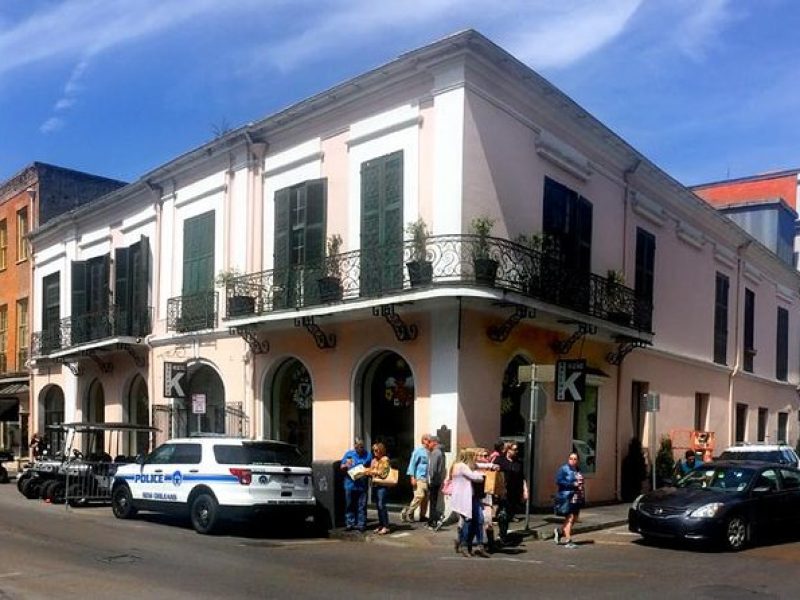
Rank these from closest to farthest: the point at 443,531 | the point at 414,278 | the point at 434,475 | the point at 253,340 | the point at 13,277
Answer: the point at 443,531 → the point at 434,475 → the point at 414,278 → the point at 253,340 → the point at 13,277

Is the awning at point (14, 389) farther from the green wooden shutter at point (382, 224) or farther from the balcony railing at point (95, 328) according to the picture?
the green wooden shutter at point (382, 224)

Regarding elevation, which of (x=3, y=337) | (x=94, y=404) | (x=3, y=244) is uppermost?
(x=3, y=244)

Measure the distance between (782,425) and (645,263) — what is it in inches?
656

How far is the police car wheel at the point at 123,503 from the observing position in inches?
646

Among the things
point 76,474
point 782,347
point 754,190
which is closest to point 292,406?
point 76,474

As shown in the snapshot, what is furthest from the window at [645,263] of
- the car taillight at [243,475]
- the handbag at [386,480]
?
the car taillight at [243,475]

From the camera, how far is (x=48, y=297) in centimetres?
3025

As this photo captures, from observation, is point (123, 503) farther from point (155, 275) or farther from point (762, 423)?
point (762, 423)

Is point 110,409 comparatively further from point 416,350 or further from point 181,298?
point 416,350

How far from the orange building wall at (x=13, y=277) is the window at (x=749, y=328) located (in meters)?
26.7

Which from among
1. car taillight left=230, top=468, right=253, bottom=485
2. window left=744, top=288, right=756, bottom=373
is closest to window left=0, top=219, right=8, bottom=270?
car taillight left=230, top=468, right=253, bottom=485

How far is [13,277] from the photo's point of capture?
33.3 m

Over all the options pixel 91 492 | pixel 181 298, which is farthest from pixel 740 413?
pixel 91 492

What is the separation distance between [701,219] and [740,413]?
831 centimetres
